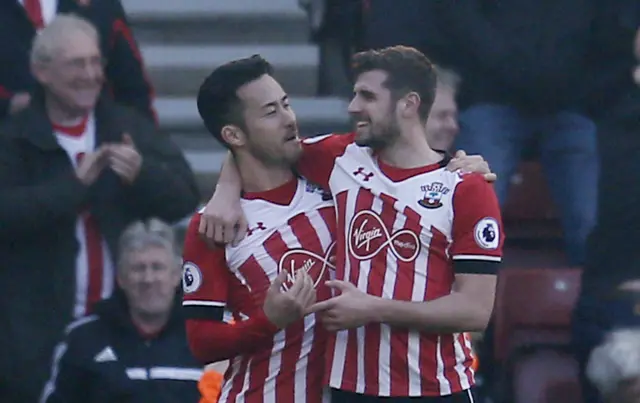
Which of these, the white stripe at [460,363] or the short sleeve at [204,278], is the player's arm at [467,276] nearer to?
the white stripe at [460,363]

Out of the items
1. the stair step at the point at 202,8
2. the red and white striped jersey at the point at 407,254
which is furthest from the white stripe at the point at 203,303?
the stair step at the point at 202,8

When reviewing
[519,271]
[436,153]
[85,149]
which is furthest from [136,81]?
[436,153]

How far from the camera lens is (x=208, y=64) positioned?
651 cm

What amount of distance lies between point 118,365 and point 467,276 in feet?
6.13

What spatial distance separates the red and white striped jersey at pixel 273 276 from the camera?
3.54 metres

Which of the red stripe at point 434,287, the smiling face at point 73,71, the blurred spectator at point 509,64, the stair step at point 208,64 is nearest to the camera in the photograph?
the red stripe at point 434,287

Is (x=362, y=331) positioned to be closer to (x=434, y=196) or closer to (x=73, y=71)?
(x=434, y=196)

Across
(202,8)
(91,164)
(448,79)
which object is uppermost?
(202,8)

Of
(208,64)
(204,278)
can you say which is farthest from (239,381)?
(208,64)

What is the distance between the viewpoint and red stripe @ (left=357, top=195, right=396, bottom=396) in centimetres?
343

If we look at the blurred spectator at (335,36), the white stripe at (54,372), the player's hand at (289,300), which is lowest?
the white stripe at (54,372)

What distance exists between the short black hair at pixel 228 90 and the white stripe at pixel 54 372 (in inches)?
60.1

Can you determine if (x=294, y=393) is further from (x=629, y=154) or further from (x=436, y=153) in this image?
(x=629, y=154)

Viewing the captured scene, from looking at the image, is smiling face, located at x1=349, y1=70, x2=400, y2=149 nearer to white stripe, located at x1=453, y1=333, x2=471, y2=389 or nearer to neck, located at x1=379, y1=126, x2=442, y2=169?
neck, located at x1=379, y1=126, x2=442, y2=169
